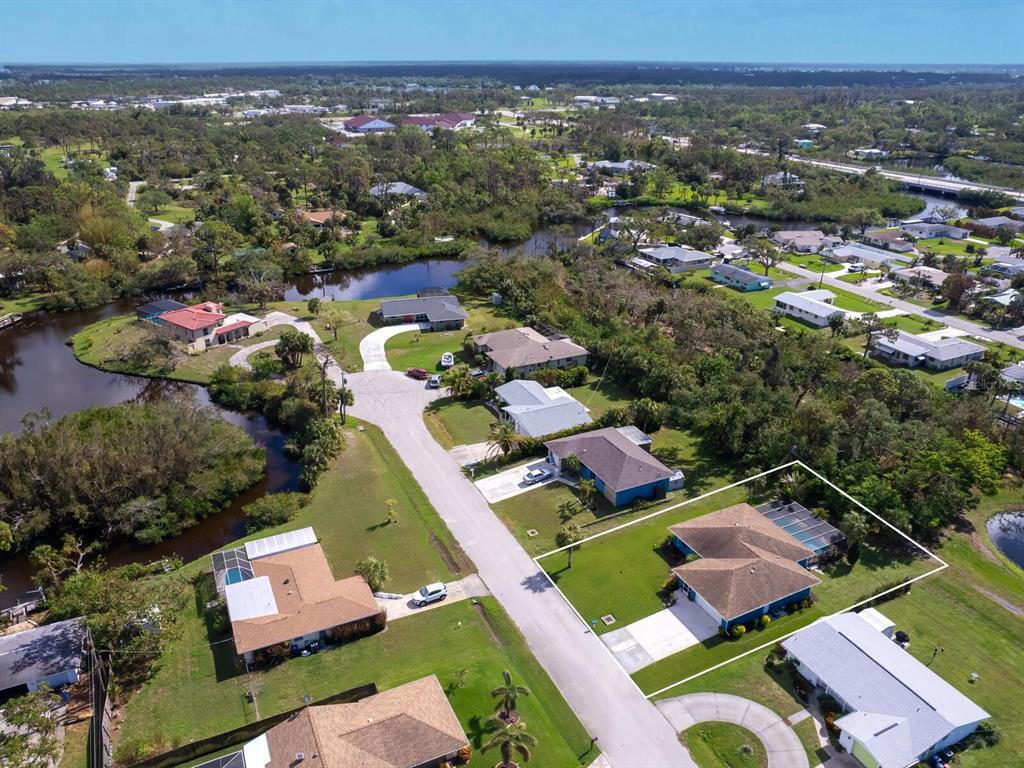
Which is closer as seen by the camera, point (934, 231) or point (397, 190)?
point (934, 231)

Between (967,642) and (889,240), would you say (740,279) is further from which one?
(967,642)

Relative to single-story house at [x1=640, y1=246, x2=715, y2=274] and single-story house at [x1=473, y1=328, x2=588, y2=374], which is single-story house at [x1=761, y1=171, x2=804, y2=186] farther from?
single-story house at [x1=473, y1=328, x2=588, y2=374]

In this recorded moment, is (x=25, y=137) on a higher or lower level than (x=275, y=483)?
higher

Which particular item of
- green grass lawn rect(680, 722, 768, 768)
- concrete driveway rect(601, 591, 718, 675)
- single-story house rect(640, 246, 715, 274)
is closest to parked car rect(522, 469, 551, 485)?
concrete driveway rect(601, 591, 718, 675)

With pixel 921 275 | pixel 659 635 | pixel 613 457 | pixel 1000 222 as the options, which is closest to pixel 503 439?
pixel 613 457

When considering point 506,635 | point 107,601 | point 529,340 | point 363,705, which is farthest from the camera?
point 529,340

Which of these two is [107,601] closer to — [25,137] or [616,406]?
[616,406]

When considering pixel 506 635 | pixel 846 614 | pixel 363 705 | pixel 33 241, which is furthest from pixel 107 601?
pixel 33 241
